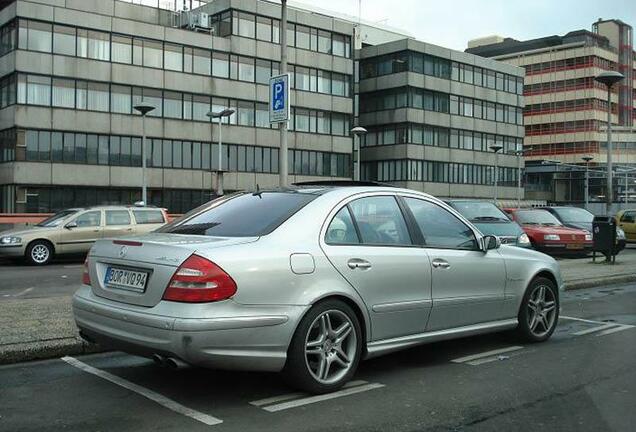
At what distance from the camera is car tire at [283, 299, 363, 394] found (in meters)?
4.80

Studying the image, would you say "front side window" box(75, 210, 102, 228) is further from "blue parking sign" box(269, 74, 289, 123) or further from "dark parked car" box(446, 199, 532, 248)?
"dark parked car" box(446, 199, 532, 248)

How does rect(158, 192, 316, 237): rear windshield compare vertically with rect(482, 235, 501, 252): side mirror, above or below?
above

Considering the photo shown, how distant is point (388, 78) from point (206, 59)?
21337 millimetres

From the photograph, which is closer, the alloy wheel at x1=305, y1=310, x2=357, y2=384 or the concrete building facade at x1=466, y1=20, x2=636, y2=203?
the alloy wheel at x1=305, y1=310, x2=357, y2=384

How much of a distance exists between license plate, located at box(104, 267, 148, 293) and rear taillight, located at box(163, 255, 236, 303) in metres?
0.32

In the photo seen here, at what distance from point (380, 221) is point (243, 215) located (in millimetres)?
1150

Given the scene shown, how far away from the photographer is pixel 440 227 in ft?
20.1

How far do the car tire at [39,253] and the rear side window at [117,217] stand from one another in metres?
1.72

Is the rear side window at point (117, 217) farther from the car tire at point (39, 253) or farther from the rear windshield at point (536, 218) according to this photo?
the rear windshield at point (536, 218)

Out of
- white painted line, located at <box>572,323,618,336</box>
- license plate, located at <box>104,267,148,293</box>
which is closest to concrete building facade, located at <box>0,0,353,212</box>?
white painted line, located at <box>572,323,618,336</box>

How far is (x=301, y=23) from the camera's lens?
6125 centimetres

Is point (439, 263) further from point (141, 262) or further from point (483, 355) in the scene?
point (141, 262)

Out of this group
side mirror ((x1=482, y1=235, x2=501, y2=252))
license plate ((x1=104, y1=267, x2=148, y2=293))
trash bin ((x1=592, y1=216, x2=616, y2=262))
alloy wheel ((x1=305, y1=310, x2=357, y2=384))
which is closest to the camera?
license plate ((x1=104, y1=267, x2=148, y2=293))

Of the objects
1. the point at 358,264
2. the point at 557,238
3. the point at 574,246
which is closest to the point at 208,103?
the point at 557,238
